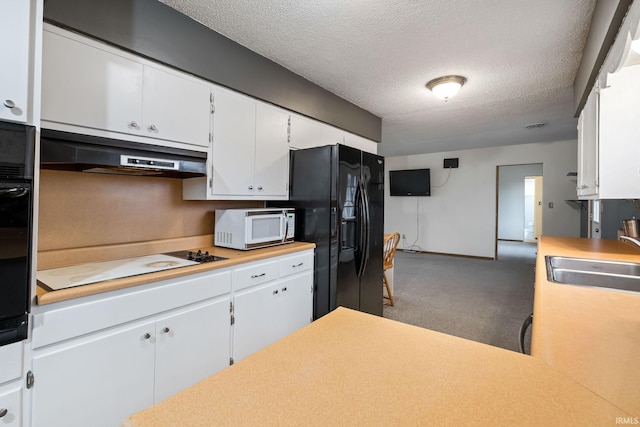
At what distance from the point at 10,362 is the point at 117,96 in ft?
4.39

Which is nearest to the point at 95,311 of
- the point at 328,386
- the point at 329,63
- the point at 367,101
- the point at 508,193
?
the point at 328,386

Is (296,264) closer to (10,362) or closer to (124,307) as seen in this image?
(124,307)

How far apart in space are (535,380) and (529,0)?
213 cm

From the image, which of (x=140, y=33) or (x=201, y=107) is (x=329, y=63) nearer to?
(x=201, y=107)

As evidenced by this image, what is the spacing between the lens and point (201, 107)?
6.81 feet

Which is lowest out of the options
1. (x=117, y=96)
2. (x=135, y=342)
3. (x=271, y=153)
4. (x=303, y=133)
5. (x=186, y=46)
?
(x=135, y=342)

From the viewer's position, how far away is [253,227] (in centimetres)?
229

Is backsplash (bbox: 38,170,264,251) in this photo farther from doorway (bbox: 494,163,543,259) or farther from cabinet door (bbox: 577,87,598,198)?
doorway (bbox: 494,163,543,259)

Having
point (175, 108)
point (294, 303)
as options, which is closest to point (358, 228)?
point (294, 303)

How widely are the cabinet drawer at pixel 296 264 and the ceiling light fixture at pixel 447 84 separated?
2009 millimetres

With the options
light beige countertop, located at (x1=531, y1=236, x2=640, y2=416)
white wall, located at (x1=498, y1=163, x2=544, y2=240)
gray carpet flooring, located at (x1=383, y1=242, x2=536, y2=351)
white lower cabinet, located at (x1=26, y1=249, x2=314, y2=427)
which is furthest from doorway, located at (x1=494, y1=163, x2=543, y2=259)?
white lower cabinet, located at (x1=26, y1=249, x2=314, y2=427)

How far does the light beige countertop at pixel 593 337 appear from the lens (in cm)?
63

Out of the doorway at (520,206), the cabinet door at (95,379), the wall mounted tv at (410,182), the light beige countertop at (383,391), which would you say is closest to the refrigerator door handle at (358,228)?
the cabinet door at (95,379)

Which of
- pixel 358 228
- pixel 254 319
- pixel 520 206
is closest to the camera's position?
pixel 254 319
